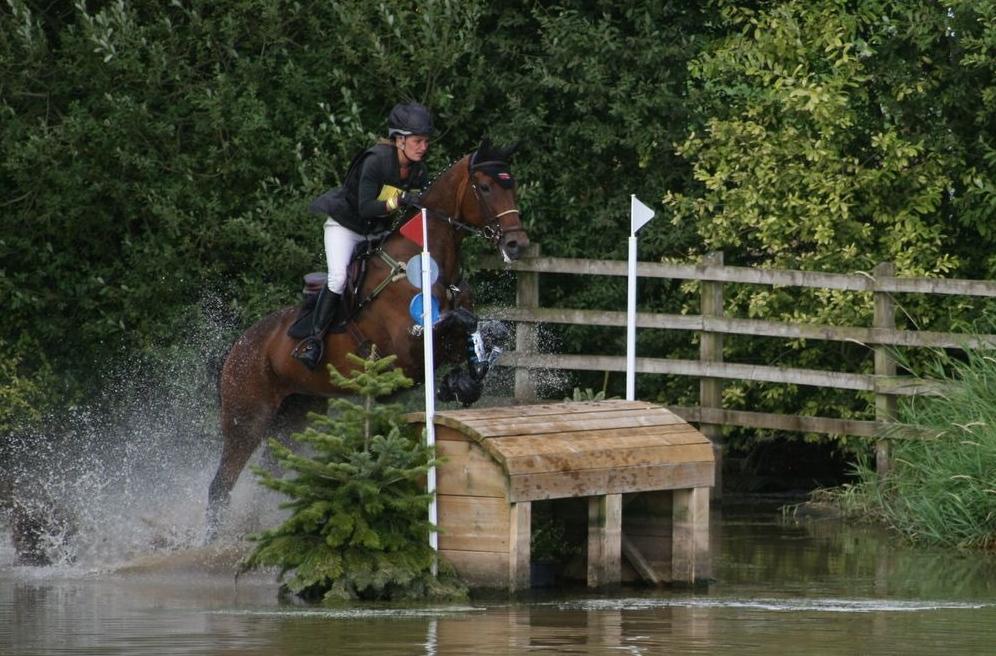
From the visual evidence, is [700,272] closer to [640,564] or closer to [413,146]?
[413,146]

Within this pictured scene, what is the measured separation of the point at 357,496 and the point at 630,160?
23.6ft

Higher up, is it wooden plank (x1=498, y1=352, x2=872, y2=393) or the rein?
the rein

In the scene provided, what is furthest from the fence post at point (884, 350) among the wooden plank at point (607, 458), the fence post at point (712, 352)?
the wooden plank at point (607, 458)

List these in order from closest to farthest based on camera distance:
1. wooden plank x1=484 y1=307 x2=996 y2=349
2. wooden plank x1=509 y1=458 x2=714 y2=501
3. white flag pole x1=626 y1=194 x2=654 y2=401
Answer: wooden plank x1=509 y1=458 x2=714 y2=501, white flag pole x1=626 y1=194 x2=654 y2=401, wooden plank x1=484 y1=307 x2=996 y2=349

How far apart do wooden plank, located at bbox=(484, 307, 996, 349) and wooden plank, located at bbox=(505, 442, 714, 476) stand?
10.3ft

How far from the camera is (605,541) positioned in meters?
11.1

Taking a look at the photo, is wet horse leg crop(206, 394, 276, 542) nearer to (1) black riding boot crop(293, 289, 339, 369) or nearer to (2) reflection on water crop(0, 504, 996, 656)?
(1) black riding boot crop(293, 289, 339, 369)

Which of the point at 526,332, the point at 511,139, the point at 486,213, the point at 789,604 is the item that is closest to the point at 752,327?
the point at 526,332

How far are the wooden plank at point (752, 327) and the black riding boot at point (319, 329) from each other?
3.66 metres

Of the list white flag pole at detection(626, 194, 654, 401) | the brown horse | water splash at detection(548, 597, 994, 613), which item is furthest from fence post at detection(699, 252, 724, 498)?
water splash at detection(548, 597, 994, 613)

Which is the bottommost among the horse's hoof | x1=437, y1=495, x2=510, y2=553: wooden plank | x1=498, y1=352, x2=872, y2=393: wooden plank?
x1=437, y1=495, x2=510, y2=553: wooden plank

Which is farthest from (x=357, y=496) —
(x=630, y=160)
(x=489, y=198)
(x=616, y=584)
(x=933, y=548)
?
(x=630, y=160)

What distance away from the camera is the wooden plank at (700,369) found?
15000mm

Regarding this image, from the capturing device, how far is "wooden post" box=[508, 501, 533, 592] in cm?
1064
